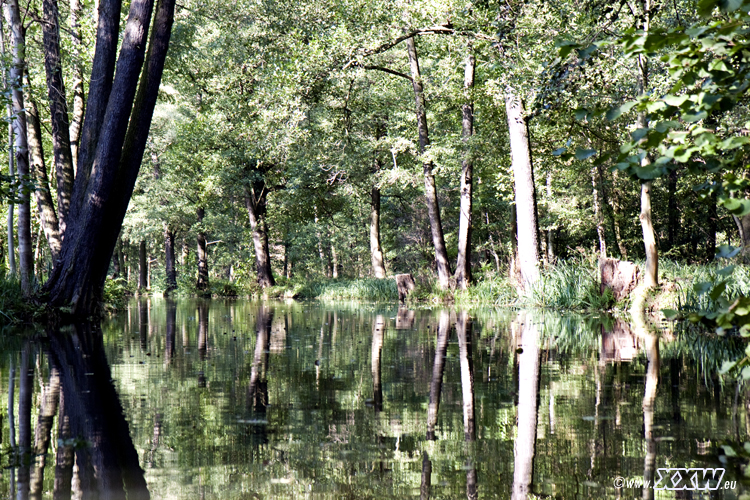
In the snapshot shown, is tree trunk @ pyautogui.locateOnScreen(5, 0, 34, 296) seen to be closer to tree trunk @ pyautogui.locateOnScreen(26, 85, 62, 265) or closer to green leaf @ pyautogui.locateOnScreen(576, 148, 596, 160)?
tree trunk @ pyautogui.locateOnScreen(26, 85, 62, 265)

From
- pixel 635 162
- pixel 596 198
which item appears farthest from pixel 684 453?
pixel 596 198

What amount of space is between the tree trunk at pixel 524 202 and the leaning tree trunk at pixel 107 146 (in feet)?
25.8

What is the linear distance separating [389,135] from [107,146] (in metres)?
17.8

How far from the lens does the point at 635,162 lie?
2.12 metres

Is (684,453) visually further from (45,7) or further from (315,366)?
(45,7)

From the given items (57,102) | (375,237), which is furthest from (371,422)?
(375,237)

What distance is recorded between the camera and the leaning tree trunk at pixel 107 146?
9383mm

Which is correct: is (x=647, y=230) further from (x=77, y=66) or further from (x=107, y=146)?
(x=77, y=66)

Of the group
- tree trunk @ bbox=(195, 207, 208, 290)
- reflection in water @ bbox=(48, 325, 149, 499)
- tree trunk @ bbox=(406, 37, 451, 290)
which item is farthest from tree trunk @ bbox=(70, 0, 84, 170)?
tree trunk @ bbox=(195, 207, 208, 290)

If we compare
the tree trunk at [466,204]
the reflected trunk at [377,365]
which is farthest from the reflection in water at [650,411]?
the tree trunk at [466,204]

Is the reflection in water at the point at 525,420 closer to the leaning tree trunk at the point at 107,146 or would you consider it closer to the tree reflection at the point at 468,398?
the tree reflection at the point at 468,398

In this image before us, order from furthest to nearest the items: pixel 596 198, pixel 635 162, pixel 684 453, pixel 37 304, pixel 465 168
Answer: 1. pixel 596 198
2. pixel 465 168
3. pixel 37 304
4. pixel 684 453
5. pixel 635 162

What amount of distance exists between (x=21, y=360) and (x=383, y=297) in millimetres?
18511

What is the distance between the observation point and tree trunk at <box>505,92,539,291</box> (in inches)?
552
